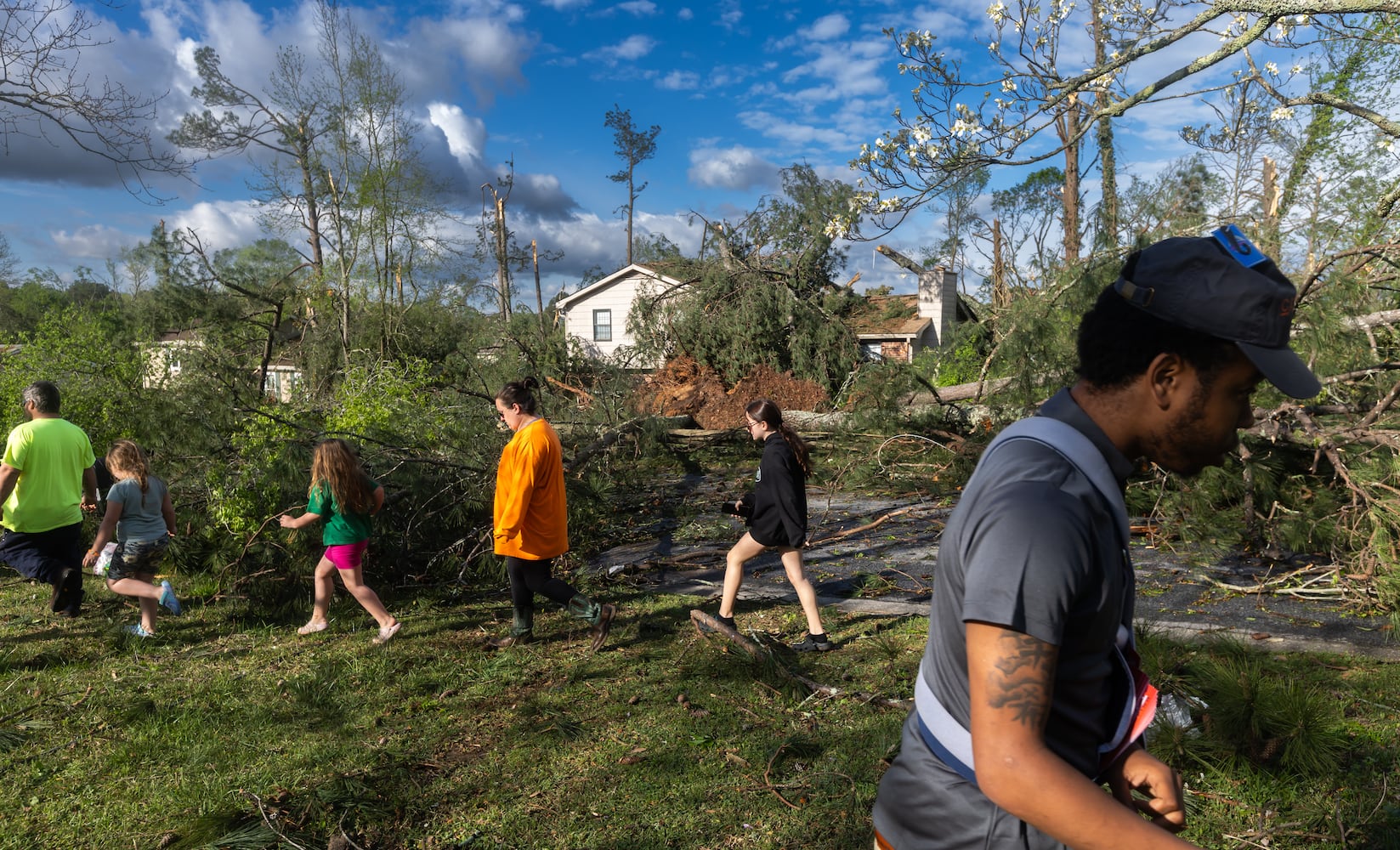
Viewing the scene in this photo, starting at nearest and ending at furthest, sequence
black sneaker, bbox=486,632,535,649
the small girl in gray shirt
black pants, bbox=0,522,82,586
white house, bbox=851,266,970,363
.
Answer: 1. black sneaker, bbox=486,632,535,649
2. the small girl in gray shirt
3. black pants, bbox=0,522,82,586
4. white house, bbox=851,266,970,363

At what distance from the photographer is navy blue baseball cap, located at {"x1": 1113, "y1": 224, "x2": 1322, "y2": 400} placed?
3.61 ft

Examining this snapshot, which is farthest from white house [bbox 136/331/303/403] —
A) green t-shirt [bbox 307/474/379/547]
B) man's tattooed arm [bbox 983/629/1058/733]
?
man's tattooed arm [bbox 983/629/1058/733]

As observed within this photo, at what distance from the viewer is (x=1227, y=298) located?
110cm

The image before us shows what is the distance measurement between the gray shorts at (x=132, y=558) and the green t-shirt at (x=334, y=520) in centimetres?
127

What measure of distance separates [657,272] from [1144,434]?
18370mm

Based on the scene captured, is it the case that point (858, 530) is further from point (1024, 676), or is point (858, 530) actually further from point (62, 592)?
point (1024, 676)

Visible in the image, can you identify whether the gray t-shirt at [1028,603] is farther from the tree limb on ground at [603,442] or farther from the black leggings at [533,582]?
the tree limb on ground at [603,442]

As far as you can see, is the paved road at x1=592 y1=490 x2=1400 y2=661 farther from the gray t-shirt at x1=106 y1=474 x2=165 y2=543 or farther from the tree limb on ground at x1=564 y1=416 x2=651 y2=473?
the gray t-shirt at x1=106 y1=474 x2=165 y2=543

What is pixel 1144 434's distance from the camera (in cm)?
121

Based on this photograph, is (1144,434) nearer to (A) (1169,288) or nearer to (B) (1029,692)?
(A) (1169,288)

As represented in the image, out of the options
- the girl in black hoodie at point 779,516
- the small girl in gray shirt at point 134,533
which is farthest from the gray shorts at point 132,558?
the girl in black hoodie at point 779,516

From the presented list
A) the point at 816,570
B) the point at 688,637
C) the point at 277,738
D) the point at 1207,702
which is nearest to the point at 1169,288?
the point at 1207,702

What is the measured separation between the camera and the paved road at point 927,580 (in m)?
5.25

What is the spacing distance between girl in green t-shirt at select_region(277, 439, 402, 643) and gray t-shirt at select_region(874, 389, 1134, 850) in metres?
4.94
